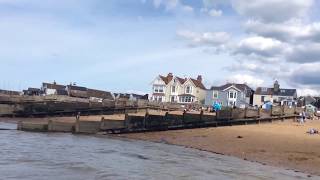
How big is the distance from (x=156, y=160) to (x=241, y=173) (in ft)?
18.7

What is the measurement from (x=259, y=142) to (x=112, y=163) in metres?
16.0

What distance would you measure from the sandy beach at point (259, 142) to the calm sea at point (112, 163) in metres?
2.04

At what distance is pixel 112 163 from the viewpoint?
2620cm

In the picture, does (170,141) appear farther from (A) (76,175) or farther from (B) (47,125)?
(A) (76,175)

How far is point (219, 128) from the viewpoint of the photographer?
48969 mm

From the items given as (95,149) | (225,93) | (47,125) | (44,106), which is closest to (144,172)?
(95,149)

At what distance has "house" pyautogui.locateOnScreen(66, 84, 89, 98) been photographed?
13859cm

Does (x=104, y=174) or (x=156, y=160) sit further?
(x=156, y=160)

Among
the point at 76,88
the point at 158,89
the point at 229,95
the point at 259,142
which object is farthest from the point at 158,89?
the point at 259,142

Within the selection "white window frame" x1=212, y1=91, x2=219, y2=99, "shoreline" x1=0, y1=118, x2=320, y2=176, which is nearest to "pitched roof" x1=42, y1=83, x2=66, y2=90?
"white window frame" x1=212, y1=91, x2=219, y2=99

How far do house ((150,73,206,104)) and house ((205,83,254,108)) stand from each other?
4824 mm

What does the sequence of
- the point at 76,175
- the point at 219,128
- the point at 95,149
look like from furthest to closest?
the point at 219,128
the point at 95,149
the point at 76,175

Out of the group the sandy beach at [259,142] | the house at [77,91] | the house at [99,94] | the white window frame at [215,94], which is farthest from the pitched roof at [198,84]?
the sandy beach at [259,142]

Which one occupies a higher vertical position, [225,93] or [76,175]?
[225,93]
